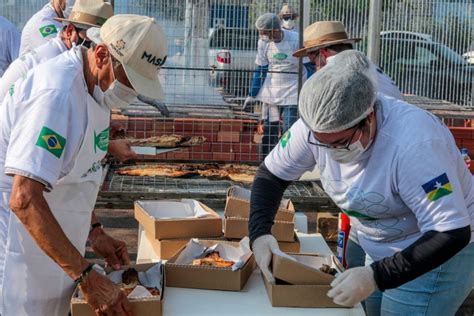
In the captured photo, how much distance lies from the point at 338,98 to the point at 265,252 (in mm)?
735

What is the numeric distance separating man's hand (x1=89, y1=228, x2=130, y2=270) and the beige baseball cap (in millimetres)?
1726

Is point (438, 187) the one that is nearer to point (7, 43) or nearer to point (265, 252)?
point (265, 252)

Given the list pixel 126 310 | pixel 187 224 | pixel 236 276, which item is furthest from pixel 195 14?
pixel 126 310

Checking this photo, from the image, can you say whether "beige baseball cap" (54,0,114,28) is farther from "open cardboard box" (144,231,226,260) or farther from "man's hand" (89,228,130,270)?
"man's hand" (89,228,130,270)

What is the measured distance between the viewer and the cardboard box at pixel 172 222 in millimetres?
3207

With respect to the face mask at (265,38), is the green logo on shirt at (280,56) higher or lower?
lower

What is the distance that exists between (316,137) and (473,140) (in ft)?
20.7

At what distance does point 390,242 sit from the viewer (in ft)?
8.52

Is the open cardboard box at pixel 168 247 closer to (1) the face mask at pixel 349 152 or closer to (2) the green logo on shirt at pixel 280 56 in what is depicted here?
→ (1) the face mask at pixel 349 152

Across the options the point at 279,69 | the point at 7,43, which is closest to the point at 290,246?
the point at 7,43

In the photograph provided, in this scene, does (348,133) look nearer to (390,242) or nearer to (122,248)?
(390,242)

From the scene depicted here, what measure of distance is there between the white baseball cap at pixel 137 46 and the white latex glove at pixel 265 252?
71 cm

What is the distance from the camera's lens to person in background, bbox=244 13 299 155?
6.46 m

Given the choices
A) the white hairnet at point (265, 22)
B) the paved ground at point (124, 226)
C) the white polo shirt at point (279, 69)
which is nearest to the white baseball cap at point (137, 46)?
the paved ground at point (124, 226)
